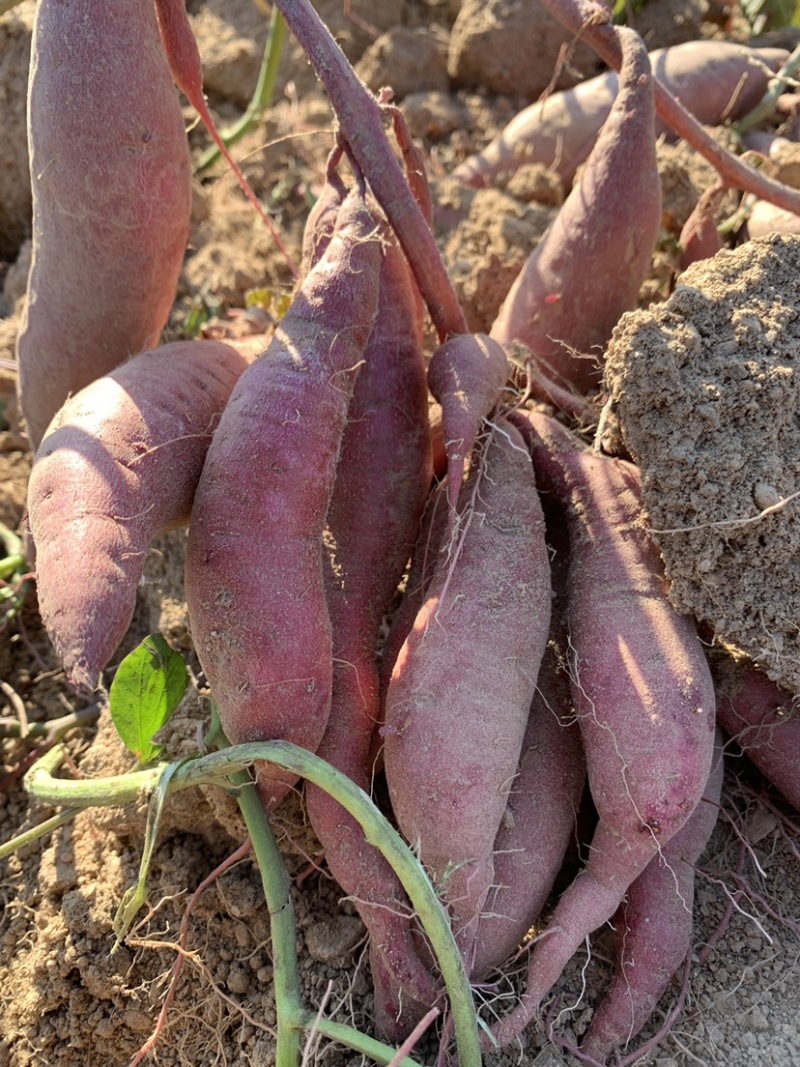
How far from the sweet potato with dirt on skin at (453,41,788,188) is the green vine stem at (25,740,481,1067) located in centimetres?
147

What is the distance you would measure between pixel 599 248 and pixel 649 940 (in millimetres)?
1034

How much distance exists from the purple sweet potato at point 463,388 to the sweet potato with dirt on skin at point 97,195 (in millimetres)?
507

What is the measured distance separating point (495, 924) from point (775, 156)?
1.58 meters

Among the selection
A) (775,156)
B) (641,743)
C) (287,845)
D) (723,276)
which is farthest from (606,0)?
(287,845)

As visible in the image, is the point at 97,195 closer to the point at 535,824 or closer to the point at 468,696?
the point at 468,696

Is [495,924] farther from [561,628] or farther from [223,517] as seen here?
[223,517]

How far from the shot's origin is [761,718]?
1166mm

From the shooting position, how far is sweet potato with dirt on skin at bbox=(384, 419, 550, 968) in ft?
3.31

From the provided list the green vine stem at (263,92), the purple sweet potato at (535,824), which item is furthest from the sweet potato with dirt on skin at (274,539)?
the green vine stem at (263,92)

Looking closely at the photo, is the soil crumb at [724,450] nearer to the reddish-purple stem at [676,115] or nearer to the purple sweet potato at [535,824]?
the purple sweet potato at [535,824]

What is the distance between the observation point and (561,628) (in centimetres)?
123

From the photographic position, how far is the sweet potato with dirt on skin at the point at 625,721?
3.36 ft

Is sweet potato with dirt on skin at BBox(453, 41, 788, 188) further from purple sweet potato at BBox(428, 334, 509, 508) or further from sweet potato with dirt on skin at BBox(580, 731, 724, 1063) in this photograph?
sweet potato with dirt on skin at BBox(580, 731, 724, 1063)

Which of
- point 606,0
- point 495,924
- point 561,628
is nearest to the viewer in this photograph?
point 495,924
